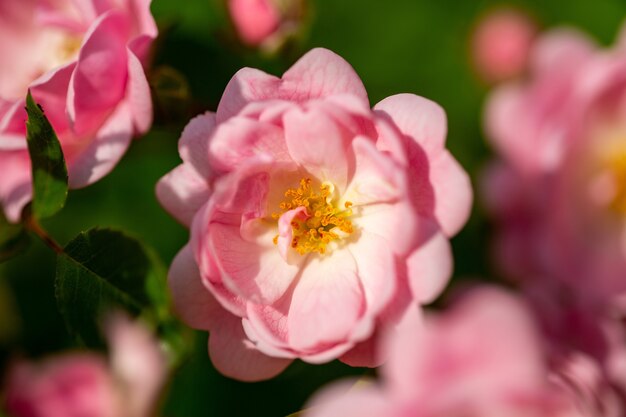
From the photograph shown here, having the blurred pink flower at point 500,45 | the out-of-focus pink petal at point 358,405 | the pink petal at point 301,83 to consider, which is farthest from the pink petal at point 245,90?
the blurred pink flower at point 500,45

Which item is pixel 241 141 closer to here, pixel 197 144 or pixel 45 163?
pixel 197 144

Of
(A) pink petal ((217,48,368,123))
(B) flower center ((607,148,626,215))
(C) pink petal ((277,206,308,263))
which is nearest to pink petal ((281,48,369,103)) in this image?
(A) pink petal ((217,48,368,123))

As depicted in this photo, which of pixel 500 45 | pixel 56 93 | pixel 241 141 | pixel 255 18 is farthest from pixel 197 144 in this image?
pixel 500 45

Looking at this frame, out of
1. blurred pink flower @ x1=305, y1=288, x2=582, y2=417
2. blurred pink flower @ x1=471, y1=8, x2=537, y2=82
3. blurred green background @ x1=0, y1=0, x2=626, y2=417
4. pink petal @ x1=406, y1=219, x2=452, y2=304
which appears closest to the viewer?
blurred pink flower @ x1=305, y1=288, x2=582, y2=417

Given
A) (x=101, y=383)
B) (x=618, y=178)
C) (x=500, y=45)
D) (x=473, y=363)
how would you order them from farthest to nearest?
(x=500, y=45), (x=618, y=178), (x=101, y=383), (x=473, y=363)

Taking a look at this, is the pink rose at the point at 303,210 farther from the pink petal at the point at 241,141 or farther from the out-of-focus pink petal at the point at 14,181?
the out-of-focus pink petal at the point at 14,181

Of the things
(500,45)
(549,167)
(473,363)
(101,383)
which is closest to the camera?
(473,363)

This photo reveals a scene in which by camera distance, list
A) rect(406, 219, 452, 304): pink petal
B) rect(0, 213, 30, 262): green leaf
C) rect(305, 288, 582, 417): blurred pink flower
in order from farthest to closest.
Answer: rect(0, 213, 30, 262): green leaf < rect(406, 219, 452, 304): pink petal < rect(305, 288, 582, 417): blurred pink flower

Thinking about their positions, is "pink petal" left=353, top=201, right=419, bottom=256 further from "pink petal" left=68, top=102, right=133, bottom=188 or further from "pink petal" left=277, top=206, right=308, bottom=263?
"pink petal" left=68, top=102, right=133, bottom=188

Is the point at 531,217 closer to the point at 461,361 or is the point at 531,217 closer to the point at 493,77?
the point at 461,361
